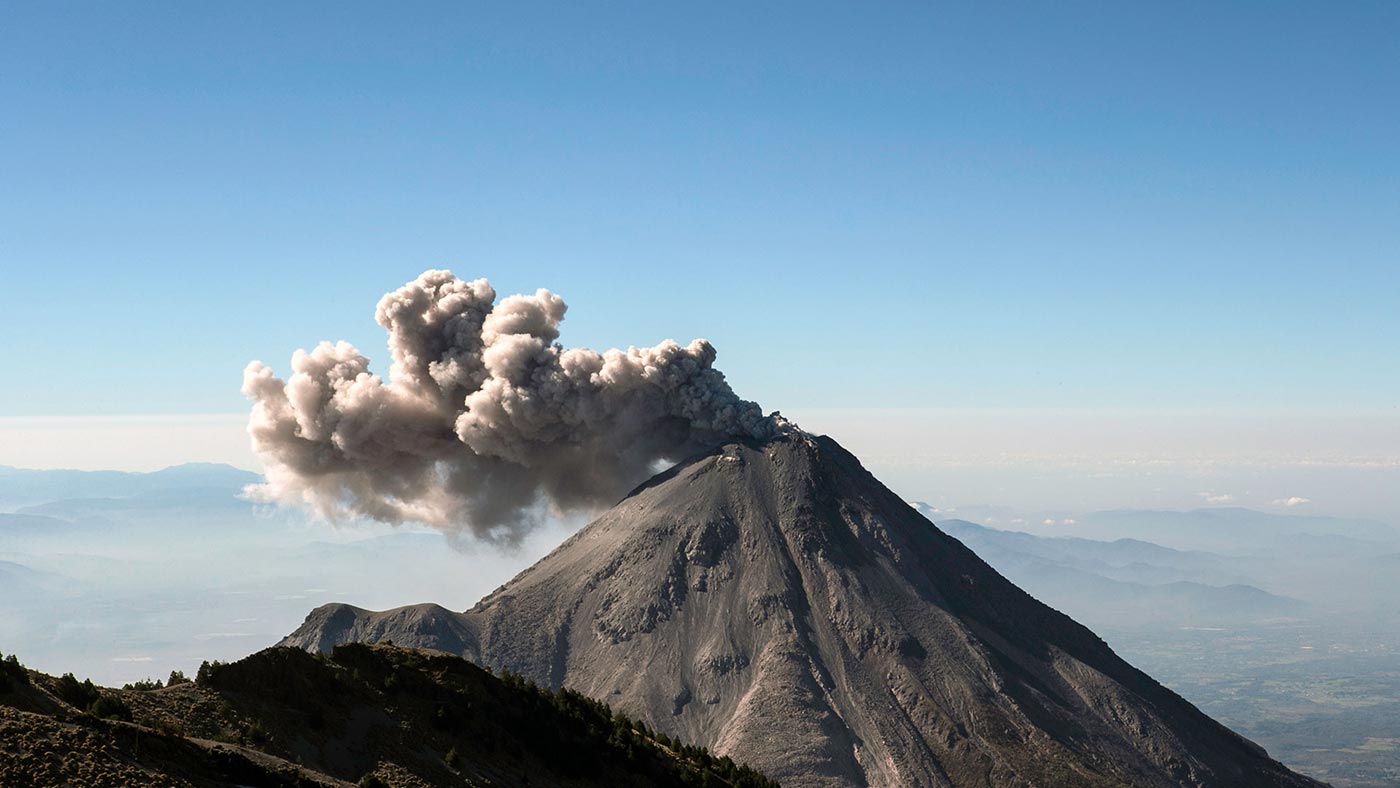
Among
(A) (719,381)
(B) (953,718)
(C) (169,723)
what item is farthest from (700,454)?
(C) (169,723)

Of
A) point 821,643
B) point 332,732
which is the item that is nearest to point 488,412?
point 821,643

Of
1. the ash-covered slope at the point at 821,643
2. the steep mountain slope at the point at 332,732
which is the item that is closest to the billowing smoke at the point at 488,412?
the ash-covered slope at the point at 821,643

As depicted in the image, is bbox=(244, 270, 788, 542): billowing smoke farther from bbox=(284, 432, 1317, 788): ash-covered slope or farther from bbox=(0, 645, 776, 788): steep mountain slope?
bbox=(0, 645, 776, 788): steep mountain slope

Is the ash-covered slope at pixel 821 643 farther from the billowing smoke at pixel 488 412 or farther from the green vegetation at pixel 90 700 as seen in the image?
the green vegetation at pixel 90 700

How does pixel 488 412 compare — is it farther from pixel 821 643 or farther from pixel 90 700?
pixel 90 700

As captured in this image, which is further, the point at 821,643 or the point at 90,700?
the point at 821,643

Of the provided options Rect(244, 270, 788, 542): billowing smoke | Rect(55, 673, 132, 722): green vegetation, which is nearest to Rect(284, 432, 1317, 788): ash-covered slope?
Rect(244, 270, 788, 542): billowing smoke

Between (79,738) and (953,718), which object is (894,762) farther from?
(79,738)
